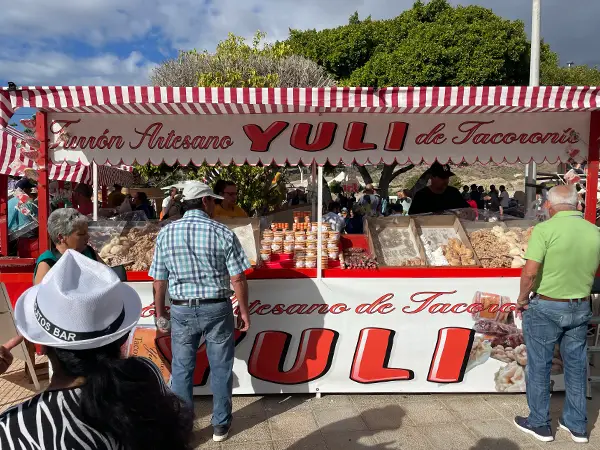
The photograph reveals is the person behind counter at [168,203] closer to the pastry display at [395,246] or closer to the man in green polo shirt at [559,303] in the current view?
the pastry display at [395,246]

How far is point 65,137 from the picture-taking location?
432 centimetres

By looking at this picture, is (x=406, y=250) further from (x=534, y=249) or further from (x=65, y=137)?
(x=65, y=137)

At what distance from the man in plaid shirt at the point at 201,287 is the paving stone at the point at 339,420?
2.60ft

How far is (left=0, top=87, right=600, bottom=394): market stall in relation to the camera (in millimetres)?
4297

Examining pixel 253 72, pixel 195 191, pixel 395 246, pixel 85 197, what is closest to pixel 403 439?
pixel 395 246

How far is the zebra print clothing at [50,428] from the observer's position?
1225mm

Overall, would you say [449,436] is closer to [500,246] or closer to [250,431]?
[250,431]

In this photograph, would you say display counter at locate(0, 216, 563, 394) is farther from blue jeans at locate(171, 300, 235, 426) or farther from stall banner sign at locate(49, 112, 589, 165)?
stall banner sign at locate(49, 112, 589, 165)

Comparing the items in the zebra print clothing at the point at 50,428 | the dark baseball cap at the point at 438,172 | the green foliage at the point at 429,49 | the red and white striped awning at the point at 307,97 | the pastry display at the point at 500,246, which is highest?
the green foliage at the point at 429,49

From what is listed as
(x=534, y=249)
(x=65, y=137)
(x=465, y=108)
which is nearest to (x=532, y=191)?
(x=465, y=108)

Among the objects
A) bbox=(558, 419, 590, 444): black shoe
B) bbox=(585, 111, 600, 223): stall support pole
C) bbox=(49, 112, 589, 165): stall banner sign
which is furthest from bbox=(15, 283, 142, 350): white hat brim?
bbox=(585, 111, 600, 223): stall support pole

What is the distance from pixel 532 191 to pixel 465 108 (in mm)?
4159

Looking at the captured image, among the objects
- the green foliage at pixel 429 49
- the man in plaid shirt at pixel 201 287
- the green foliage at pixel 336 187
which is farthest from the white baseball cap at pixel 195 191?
the green foliage at pixel 336 187

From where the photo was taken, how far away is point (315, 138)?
436 centimetres
